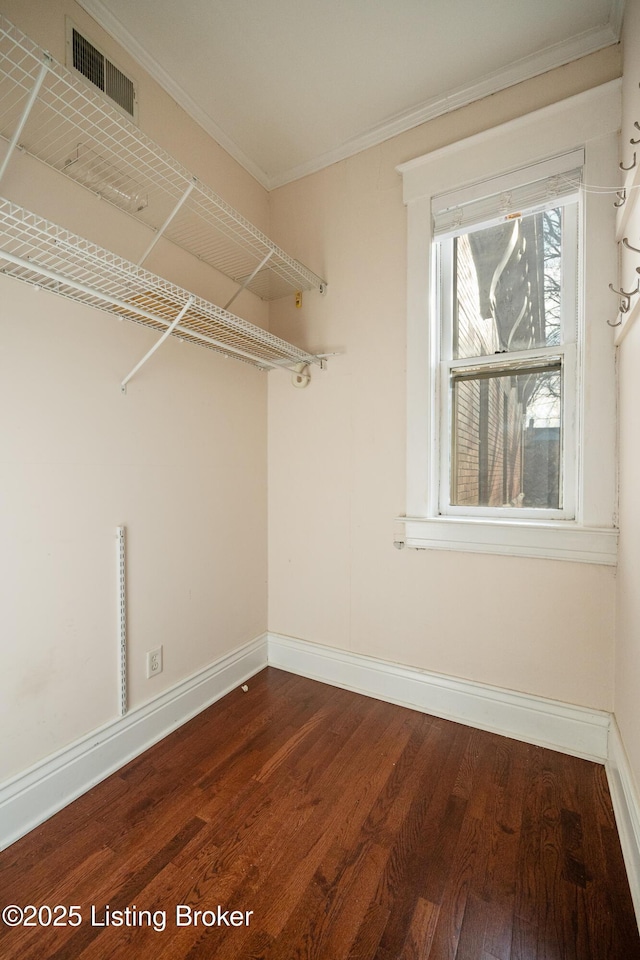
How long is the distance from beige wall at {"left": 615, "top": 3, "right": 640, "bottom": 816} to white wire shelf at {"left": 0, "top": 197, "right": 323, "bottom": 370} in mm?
1333

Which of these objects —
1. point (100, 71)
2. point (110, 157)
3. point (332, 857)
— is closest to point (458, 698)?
point (332, 857)

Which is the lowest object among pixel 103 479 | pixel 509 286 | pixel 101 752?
pixel 101 752

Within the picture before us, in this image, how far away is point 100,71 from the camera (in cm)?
149

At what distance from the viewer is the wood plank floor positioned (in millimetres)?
997

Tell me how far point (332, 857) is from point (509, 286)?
7.25 feet

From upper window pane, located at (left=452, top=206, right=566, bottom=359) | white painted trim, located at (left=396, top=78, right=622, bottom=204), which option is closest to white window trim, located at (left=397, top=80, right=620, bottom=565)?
white painted trim, located at (left=396, top=78, right=622, bottom=204)

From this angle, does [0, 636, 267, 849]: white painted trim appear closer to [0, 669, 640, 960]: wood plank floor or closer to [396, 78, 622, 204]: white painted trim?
[0, 669, 640, 960]: wood plank floor

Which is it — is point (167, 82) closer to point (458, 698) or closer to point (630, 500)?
point (630, 500)

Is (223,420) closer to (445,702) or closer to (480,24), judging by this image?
(445,702)

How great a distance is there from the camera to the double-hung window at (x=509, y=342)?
66.3 inches

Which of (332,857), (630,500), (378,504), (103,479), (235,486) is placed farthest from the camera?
(235,486)

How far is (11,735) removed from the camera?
1.27 metres

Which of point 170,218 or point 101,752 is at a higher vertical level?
point 170,218

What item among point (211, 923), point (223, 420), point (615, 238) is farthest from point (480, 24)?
point (211, 923)
